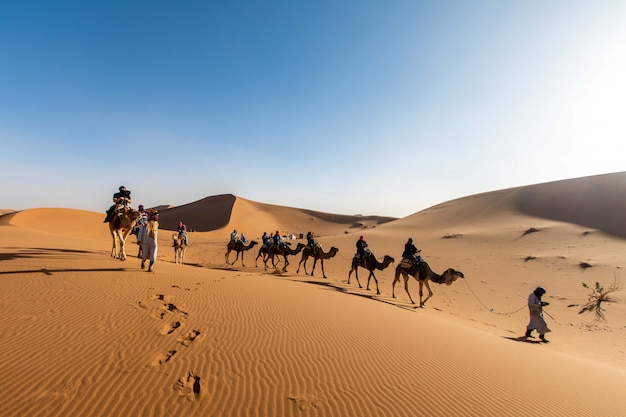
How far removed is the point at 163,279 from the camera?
1036cm

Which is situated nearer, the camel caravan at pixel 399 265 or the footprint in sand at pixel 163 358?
the footprint in sand at pixel 163 358

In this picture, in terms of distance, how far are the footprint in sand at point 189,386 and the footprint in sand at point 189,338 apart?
1.17 m

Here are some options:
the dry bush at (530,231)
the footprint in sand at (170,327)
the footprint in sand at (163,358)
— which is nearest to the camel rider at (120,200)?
the footprint in sand at (170,327)

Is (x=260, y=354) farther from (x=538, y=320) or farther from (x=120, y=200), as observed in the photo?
(x=120, y=200)

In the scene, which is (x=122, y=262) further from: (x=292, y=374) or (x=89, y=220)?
(x=89, y=220)

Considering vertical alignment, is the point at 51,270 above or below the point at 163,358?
above

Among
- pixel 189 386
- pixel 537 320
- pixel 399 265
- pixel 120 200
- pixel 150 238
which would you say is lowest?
pixel 537 320

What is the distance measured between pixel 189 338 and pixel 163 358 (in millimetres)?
918

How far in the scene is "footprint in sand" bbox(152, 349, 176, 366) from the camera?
454 centimetres

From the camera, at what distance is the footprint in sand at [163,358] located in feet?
14.9

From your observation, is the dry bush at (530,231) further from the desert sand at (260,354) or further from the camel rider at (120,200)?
the camel rider at (120,200)

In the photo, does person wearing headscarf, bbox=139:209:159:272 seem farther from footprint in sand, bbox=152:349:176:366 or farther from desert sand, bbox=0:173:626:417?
footprint in sand, bbox=152:349:176:366

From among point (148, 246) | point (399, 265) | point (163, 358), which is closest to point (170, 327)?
point (163, 358)

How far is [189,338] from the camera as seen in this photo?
221 inches
